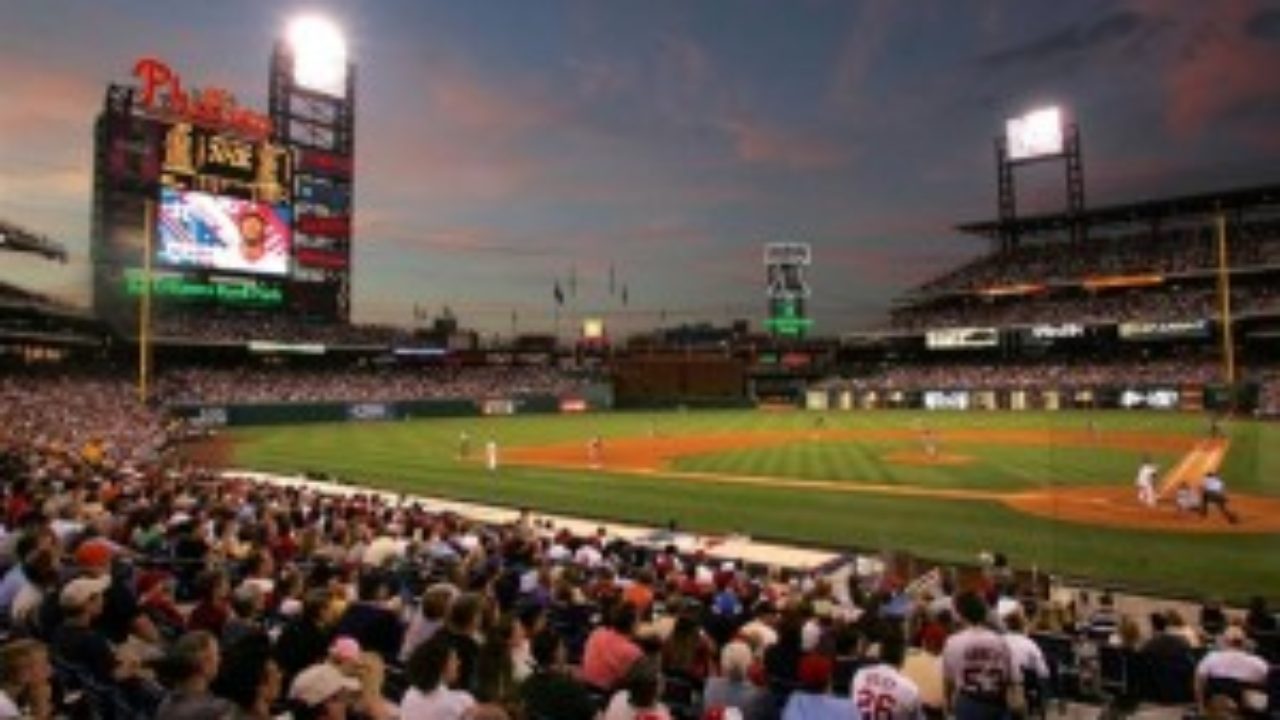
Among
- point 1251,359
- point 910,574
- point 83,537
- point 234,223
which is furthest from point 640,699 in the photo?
point 1251,359

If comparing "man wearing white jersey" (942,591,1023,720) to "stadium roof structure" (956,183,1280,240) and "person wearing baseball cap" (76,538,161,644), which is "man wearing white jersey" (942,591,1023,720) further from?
"stadium roof structure" (956,183,1280,240)

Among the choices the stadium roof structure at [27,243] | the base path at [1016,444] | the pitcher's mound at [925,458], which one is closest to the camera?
the base path at [1016,444]

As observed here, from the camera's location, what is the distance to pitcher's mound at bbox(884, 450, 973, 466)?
34522 mm

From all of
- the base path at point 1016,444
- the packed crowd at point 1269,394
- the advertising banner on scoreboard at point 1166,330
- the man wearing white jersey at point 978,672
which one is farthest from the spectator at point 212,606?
the advertising banner on scoreboard at point 1166,330

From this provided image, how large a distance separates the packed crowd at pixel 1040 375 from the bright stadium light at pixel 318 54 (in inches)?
2287

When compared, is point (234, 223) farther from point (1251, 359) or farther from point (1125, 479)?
point (1251, 359)

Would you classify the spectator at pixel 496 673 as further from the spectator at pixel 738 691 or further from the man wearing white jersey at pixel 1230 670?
the man wearing white jersey at pixel 1230 670

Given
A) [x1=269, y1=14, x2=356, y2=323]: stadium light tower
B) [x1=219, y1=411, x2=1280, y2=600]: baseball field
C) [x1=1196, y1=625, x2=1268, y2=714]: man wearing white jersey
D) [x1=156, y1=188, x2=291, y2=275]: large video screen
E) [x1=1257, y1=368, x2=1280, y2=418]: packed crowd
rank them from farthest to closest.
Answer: [x1=269, y1=14, x2=356, y2=323]: stadium light tower, [x1=156, y1=188, x2=291, y2=275]: large video screen, [x1=1257, y1=368, x2=1280, y2=418]: packed crowd, [x1=219, y1=411, x2=1280, y2=600]: baseball field, [x1=1196, y1=625, x2=1268, y2=714]: man wearing white jersey

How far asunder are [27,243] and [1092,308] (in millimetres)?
79016

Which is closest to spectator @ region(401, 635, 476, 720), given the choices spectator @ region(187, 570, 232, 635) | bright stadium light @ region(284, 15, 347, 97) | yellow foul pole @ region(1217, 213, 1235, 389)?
spectator @ region(187, 570, 232, 635)

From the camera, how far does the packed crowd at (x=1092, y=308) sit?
6712cm

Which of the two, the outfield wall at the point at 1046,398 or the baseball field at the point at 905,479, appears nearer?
the baseball field at the point at 905,479

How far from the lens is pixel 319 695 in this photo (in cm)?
478

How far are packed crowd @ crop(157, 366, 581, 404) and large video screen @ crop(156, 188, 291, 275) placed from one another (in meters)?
9.33
